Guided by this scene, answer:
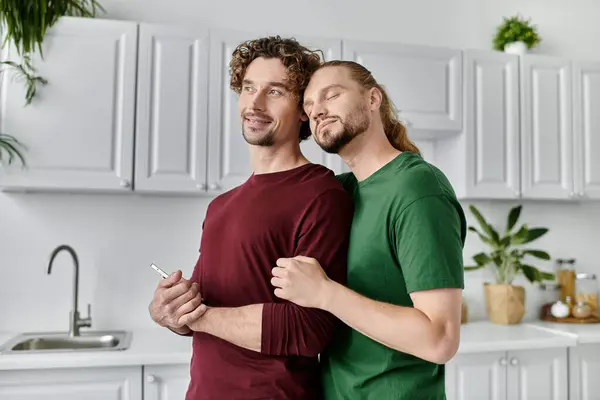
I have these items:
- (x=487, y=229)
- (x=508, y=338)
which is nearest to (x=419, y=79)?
(x=487, y=229)

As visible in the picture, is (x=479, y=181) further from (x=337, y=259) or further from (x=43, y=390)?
(x=43, y=390)

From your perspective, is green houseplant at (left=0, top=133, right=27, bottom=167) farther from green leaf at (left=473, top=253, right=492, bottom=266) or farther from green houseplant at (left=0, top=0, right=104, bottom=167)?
green leaf at (left=473, top=253, right=492, bottom=266)

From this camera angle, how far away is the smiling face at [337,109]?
126 centimetres

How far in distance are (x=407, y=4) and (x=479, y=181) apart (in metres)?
1.14

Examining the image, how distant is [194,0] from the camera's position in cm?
303

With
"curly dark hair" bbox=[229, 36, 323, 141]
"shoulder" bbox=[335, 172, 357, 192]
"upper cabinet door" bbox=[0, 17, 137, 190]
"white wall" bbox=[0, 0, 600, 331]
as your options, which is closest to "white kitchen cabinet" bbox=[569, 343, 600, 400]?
"white wall" bbox=[0, 0, 600, 331]

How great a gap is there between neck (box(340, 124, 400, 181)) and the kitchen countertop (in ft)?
4.19

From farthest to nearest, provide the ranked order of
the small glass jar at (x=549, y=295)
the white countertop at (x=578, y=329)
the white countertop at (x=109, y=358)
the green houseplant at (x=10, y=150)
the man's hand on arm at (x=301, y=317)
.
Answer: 1. the small glass jar at (x=549, y=295)
2. the white countertop at (x=578, y=329)
3. the green houseplant at (x=10, y=150)
4. the white countertop at (x=109, y=358)
5. the man's hand on arm at (x=301, y=317)

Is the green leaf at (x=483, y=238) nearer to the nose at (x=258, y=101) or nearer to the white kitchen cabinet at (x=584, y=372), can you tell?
the white kitchen cabinet at (x=584, y=372)

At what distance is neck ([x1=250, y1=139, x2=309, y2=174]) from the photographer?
1420 millimetres

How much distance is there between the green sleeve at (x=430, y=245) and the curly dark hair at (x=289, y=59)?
0.48m

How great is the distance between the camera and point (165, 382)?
2.24m

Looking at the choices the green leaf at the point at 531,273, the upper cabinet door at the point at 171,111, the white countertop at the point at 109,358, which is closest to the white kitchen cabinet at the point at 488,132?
the green leaf at the point at 531,273

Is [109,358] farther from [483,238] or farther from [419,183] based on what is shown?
[483,238]
